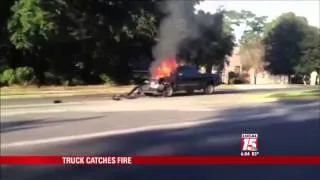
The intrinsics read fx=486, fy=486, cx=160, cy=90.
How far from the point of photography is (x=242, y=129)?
256 cm

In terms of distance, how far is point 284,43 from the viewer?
2623mm

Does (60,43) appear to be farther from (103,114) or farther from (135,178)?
(135,178)

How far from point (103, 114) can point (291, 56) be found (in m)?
1.07

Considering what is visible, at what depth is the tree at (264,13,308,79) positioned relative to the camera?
8.48 feet

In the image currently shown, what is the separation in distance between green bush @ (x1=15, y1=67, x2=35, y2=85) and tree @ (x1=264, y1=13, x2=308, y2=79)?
4.11 ft

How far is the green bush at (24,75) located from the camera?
247 cm

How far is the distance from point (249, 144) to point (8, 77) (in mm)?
1299

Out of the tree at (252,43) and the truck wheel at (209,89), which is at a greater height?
the tree at (252,43)

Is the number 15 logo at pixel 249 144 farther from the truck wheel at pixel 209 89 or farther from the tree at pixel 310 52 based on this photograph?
the tree at pixel 310 52

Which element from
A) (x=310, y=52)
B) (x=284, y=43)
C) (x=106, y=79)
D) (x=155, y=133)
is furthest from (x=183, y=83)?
(x=310, y=52)

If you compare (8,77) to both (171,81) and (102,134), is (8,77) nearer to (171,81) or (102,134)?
(102,134)

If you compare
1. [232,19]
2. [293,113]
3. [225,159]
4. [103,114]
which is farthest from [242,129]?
[103,114]

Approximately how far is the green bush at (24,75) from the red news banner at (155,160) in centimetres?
40

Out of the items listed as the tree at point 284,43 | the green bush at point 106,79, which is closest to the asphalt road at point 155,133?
the green bush at point 106,79
